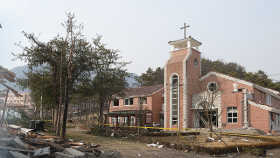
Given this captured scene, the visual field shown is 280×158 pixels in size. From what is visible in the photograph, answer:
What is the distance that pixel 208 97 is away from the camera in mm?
24594

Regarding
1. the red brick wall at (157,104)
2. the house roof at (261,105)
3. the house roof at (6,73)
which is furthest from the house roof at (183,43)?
the house roof at (6,73)

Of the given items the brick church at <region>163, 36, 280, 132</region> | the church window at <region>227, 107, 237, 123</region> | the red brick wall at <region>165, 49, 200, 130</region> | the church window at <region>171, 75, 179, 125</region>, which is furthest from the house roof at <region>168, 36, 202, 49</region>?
the church window at <region>227, 107, 237, 123</region>

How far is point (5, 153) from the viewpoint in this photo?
7.56 metres

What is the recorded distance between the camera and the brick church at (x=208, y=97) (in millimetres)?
24094

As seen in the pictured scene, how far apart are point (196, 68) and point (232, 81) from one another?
490 cm

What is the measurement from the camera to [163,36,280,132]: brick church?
2409cm

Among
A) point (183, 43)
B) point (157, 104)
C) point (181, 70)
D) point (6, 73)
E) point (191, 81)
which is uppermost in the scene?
point (183, 43)

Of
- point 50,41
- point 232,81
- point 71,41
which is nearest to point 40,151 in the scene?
point 71,41

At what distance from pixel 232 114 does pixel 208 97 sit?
350 cm

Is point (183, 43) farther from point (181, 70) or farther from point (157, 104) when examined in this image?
point (157, 104)

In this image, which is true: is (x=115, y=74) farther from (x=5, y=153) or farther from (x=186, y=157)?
(x=5, y=153)

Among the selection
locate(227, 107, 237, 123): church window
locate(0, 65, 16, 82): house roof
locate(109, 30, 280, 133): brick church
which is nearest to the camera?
locate(0, 65, 16, 82): house roof

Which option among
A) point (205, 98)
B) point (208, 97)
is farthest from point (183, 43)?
point (208, 97)

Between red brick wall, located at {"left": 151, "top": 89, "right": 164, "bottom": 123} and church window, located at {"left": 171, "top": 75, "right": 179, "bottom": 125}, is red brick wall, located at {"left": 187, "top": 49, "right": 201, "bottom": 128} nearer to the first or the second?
church window, located at {"left": 171, "top": 75, "right": 179, "bottom": 125}
